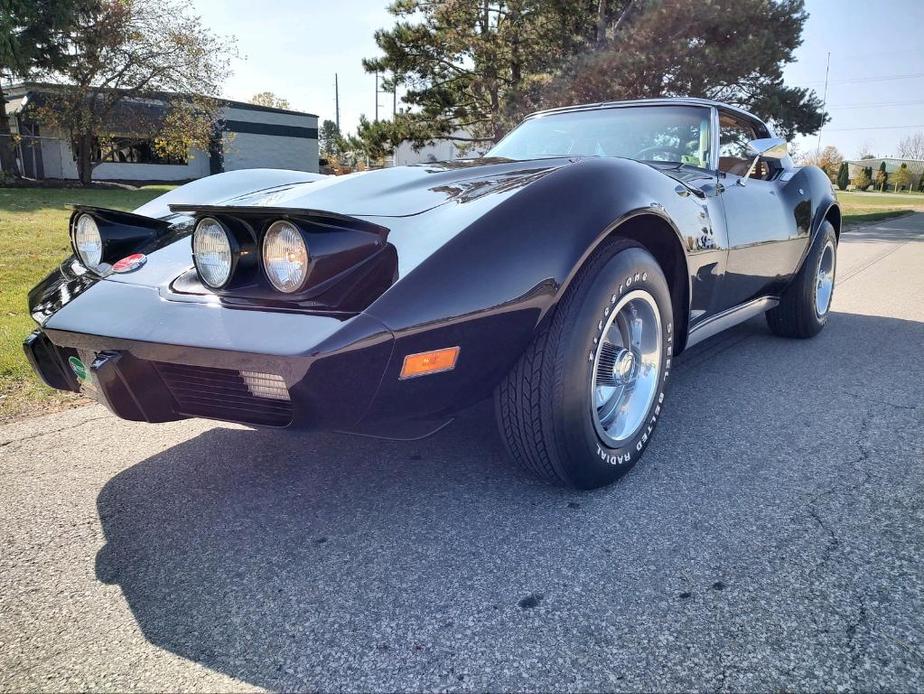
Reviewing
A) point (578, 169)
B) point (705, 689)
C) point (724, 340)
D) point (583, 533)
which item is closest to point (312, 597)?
point (583, 533)

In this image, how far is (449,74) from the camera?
62.1ft

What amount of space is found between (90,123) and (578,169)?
2573 centimetres

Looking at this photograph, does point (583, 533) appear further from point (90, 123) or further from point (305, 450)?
point (90, 123)

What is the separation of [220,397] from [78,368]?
0.52 metres

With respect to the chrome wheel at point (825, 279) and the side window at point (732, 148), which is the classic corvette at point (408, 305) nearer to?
the side window at point (732, 148)

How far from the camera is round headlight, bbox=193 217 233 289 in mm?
1729

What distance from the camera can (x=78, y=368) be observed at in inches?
75.7

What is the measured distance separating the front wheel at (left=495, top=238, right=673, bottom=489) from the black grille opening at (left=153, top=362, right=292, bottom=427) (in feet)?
2.09

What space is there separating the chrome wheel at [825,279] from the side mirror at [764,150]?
1.21m

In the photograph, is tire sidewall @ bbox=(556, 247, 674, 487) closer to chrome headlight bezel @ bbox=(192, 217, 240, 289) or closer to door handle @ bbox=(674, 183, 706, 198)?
door handle @ bbox=(674, 183, 706, 198)

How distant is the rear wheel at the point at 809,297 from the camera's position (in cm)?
395

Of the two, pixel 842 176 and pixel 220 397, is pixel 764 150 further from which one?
pixel 842 176

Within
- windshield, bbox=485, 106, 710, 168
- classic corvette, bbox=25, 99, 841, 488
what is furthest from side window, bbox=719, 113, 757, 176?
classic corvette, bbox=25, 99, 841, 488

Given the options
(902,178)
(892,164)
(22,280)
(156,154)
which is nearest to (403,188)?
(22,280)
